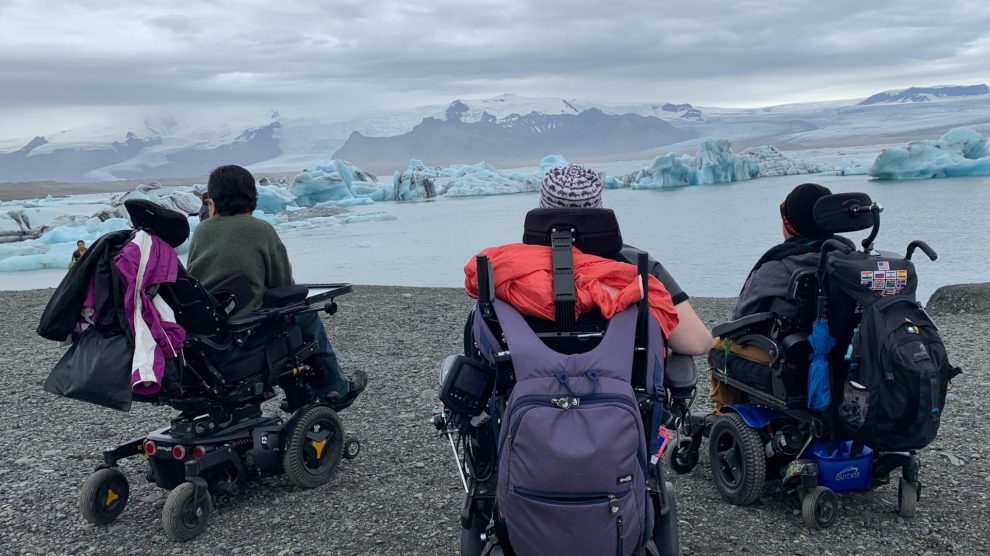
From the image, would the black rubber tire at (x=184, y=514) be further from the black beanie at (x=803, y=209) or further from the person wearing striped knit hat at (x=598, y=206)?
the black beanie at (x=803, y=209)

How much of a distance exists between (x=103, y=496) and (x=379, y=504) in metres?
1.23

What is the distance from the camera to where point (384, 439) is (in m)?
5.01

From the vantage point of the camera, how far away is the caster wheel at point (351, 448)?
4.48 meters

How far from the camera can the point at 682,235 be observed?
92.8 feet

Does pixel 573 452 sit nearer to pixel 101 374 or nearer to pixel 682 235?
pixel 101 374

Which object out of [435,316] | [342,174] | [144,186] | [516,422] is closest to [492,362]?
[516,422]

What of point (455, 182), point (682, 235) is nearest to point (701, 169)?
point (455, 182)

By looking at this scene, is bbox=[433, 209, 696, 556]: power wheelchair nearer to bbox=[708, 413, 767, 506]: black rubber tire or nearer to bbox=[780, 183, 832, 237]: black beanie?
bbox=[708, 413, 767, 506]: black rubber tire

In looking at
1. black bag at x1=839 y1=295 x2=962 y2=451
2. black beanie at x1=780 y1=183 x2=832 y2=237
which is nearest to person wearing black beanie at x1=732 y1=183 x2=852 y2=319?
black beanie at x1=780 y1=183 x2=832 y2=237

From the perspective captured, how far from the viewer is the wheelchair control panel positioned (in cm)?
242

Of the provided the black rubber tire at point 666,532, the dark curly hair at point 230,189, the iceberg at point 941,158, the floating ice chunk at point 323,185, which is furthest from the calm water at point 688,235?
the black rubber tire at point 666,532

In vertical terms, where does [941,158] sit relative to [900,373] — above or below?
below

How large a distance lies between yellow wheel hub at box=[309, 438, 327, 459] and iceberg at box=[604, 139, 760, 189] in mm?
45150

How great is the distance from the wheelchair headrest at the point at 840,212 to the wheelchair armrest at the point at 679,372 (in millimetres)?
1136
